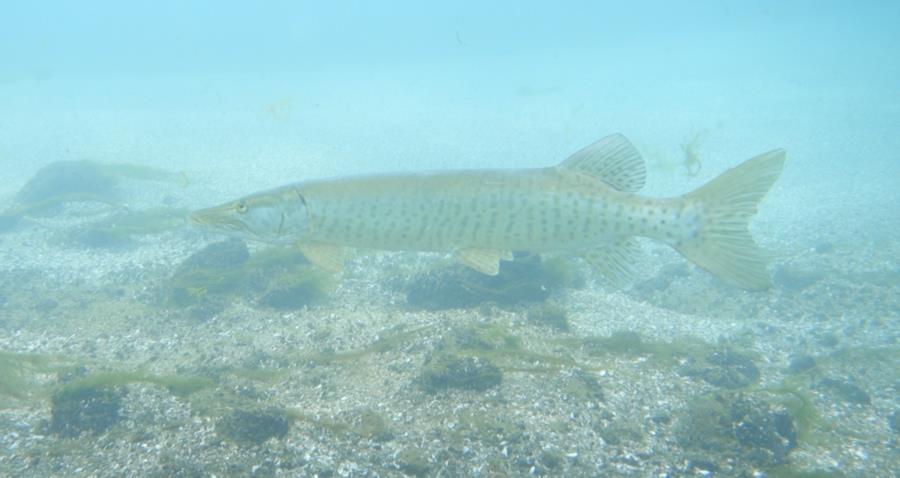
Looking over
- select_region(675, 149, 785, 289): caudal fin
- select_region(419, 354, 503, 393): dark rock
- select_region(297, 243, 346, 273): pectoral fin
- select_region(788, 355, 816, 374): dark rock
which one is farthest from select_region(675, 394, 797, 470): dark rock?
select_region(297, 243, 346, 273): pectoral fin

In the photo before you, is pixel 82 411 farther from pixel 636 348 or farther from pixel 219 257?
pixel 636 348

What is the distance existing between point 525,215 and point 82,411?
13.6 ft

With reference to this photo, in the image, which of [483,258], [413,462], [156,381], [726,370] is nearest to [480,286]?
[483,258]

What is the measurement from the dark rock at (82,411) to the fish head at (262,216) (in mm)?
1785

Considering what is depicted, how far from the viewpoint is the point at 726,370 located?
5.67m

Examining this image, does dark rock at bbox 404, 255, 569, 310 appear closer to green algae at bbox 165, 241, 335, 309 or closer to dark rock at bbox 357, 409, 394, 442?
green algae at bbox 165, 241, 335, 309

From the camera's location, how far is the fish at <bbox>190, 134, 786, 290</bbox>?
181 inches

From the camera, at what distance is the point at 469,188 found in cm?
502

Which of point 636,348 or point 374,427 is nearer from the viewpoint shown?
point 374,427

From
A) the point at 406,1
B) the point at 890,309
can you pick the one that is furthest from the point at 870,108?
the point at 406,1

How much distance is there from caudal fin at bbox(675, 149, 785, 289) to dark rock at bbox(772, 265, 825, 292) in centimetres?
621

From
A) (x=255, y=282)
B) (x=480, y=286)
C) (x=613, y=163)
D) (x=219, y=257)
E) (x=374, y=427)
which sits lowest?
(x=374, y=427)

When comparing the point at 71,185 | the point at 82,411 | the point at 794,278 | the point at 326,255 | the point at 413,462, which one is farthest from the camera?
the point at 71,185

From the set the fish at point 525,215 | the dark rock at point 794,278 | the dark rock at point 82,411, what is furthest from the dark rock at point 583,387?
the dark rock at point 794,278
